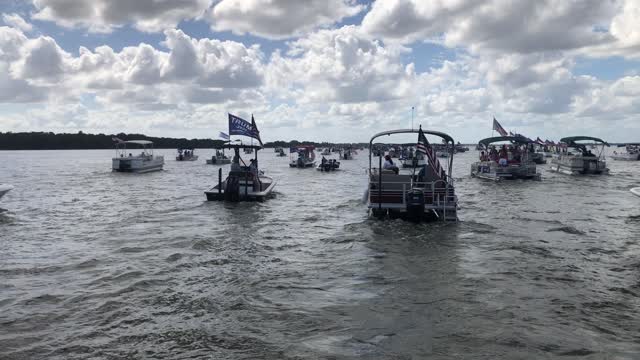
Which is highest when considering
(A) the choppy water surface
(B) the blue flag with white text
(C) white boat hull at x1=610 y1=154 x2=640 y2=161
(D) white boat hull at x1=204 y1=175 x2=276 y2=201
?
(B) the blue flag with white text

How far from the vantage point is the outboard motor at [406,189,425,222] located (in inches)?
755

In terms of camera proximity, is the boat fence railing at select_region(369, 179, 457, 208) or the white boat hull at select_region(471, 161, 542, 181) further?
the white boat hull at select_region(471, 161, 542, 181)

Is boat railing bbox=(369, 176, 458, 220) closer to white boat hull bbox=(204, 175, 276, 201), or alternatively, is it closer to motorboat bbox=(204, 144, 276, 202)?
white boat hull bbox=(204, 175, 276, 201)

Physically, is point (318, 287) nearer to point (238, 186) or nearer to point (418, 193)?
point (418, 193)

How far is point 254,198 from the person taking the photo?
27.5 m

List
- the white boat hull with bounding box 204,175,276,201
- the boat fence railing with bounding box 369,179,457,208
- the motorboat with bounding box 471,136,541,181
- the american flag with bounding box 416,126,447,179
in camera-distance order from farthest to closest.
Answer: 1. the motorboat with bounding box 471,136,541,181
2. the white boat hull with bounding box 204,175,276,201
3. the boat fence railing with bounding box 369,179,457,208
4. the american flag with bounding box 416,126,447,179

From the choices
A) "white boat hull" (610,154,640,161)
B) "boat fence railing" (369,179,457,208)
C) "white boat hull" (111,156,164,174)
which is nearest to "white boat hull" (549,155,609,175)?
"boat fence railing" (369,179,457,208)

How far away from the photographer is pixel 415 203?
19219 millimetres

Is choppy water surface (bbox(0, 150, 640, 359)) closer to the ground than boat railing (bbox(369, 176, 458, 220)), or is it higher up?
closer to the ground

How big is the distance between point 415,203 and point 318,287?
341 inches

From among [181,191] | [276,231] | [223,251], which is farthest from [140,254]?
[181,191]

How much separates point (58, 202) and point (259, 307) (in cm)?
2483

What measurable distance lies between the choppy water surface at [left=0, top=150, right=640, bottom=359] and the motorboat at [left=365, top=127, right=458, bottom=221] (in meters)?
0.67

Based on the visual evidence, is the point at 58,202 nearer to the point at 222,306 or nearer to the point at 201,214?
the point at 201,214
